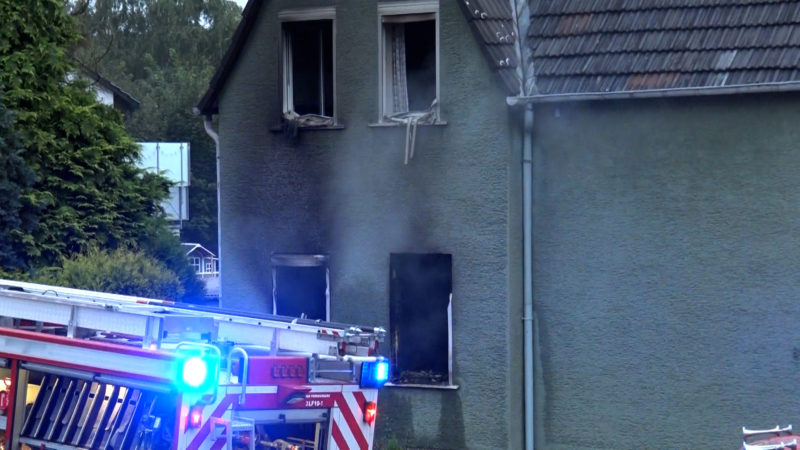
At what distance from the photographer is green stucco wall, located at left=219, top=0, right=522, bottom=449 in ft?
37.2

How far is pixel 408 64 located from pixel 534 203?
2023mm

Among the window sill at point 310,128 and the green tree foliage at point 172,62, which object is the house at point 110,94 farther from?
the window sill at point 310,128

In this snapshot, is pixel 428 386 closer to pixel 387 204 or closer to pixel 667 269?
pixel 387 204

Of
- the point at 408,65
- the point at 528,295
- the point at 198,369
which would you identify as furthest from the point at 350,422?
the point at 408,65

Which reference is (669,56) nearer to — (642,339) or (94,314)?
(642,339)

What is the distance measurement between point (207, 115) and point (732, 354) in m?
6.24

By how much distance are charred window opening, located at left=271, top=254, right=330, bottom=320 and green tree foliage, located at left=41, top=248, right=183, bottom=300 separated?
1344 millimetres

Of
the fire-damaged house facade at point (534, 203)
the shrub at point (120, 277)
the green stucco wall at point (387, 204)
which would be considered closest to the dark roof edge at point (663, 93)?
the fire-damaged house facade at point (534, 203)

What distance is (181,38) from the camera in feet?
168

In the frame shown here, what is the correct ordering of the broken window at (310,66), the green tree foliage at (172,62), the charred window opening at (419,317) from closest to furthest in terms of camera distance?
the charred window opening at (419,317)
the broken window at (310,66)
the green tree foliage at (172,62)

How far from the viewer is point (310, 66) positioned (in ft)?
41.1

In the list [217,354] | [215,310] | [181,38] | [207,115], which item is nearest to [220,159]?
[207,115]

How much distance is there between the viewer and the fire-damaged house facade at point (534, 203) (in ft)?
35.1

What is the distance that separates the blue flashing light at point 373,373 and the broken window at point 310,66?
5365mm
